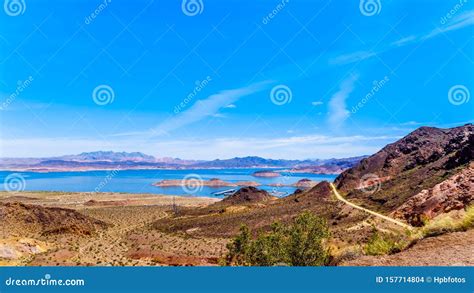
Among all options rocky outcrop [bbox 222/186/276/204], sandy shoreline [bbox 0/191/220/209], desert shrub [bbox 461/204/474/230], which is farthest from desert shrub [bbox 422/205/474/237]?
sandy shoreline [bbox 0/191/220/209]

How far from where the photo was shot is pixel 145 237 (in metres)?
50.9

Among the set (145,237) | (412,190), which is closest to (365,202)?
(412,190)

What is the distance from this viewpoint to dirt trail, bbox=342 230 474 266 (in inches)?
418

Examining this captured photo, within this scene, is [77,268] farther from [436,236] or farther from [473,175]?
[473,175]

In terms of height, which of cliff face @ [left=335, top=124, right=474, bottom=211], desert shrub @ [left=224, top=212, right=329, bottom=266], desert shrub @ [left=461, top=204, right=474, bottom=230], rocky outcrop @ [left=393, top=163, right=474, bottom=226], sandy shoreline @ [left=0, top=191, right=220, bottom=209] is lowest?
desert shrub @ [left=461, top=204, right=474, bottom=230]

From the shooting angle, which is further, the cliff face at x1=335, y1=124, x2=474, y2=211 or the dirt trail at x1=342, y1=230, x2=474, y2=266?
the cliff face at x1=335, y1=124, x2=474, y2=211

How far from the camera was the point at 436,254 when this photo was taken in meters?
11.2

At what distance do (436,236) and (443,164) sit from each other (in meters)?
42.6

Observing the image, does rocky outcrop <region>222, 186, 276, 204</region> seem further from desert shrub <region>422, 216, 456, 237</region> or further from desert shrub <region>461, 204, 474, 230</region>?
desert shrub <region>461, 204, 474, 230</region>

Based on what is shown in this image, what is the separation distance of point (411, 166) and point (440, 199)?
29.0 m

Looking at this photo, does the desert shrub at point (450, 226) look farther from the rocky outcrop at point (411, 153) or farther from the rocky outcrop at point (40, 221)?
the rocky outcrop at point (411, 153)

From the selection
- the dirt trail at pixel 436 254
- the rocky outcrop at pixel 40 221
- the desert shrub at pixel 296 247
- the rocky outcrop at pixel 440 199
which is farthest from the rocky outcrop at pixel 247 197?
the dirt trail at pixel 436 254

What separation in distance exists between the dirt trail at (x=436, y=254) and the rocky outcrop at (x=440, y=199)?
2190 centimetres

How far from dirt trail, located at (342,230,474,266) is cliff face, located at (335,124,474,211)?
32.8 metres
